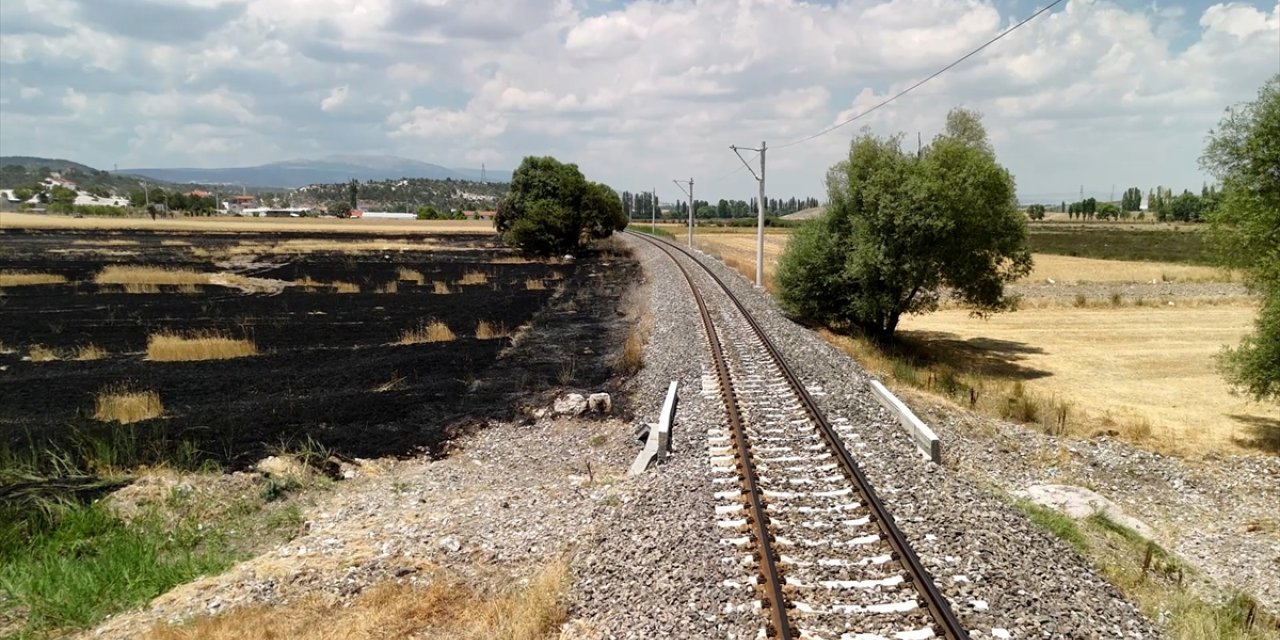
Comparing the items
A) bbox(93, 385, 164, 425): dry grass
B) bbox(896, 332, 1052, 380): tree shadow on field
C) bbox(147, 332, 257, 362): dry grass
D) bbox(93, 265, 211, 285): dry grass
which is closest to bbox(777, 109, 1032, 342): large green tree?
bbox(896, 332, 1052, 380): tree shadow on field

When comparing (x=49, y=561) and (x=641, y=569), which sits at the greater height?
(x=641, y=569)

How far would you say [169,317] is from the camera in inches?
1111

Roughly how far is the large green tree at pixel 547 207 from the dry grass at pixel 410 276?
47.0ft

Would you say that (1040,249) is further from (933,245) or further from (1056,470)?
(1056,470)

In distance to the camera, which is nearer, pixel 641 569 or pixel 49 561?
pixel 641 569

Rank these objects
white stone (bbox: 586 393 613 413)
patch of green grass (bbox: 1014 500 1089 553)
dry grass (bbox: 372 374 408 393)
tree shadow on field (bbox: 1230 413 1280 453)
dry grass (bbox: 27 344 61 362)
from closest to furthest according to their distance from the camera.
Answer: patch of green grass (bbox: 1014 500 1089 553) → white stone (bbox: 586 393 613 413) → tree shadow on field (bbox: 1230 413 1280 453) → dry grass (bbox: 372 374 408 393) → dry grass (bbox: 27 344 61 362)

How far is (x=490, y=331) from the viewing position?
25281mm

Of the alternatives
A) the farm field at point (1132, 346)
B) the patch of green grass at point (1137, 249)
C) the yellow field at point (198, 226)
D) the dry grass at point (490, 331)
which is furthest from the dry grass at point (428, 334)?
the yellow field at point (198, 226)

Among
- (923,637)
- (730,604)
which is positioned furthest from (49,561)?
(923,637)

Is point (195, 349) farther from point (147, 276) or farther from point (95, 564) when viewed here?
point (147, 276)

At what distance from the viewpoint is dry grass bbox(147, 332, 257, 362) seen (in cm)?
2094

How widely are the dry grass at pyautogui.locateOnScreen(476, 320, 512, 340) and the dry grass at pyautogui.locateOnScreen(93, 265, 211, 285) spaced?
22.1 meters

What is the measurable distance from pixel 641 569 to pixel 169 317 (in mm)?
27021

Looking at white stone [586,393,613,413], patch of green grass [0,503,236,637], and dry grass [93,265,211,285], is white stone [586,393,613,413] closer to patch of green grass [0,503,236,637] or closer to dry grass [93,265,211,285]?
patch of green grass [0,503,236,637]
